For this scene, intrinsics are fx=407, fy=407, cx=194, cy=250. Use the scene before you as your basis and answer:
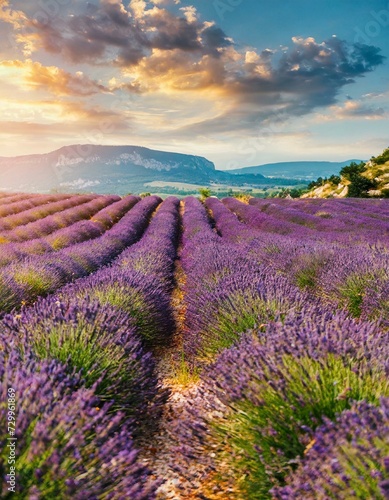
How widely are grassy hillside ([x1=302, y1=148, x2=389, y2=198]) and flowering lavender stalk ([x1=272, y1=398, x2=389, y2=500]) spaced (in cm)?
3669

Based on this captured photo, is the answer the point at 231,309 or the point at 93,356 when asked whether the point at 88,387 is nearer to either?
the point at 93,356

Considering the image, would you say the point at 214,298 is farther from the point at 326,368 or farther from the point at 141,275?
the point at 326,368

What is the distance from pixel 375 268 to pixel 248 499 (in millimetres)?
3503

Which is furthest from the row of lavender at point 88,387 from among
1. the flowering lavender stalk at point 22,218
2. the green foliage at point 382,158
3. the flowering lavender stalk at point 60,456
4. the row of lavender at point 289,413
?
the green foliage at point 382,158

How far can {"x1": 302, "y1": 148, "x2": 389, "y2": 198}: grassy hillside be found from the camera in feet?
119

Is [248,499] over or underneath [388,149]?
underneath

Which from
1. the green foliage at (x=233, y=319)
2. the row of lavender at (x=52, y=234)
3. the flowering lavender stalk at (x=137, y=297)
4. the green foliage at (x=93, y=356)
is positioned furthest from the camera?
the row of lavender at (x=52, y=234)

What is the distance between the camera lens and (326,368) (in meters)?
1.95

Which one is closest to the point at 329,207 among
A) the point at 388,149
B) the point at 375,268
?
the point at 375,268

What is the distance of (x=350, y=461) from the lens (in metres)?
1.39

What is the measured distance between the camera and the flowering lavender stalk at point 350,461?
4.20 ft

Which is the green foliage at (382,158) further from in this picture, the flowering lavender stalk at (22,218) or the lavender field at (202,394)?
the lavender field at (202,394)

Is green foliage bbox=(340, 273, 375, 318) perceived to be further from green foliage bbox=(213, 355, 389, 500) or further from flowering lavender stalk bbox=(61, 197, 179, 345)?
green foliage bbox=(213, 355, 389, 500)

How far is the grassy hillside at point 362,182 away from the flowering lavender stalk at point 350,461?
120 ft
